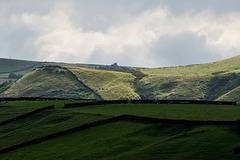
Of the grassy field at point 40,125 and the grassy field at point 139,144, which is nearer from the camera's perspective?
the grassy field at point 139,144

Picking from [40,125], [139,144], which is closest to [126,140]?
[139,144]

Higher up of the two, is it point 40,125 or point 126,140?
point 40,125

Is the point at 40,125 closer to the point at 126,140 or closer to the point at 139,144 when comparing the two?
the point at 126,140

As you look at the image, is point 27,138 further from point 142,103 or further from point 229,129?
point 142,103

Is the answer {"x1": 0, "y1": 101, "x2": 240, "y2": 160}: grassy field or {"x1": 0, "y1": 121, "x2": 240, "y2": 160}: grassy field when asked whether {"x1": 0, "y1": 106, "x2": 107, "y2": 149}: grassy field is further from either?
{"x1": 0, "y1": 121, "x2": 240, "y2": 160}: grassy field

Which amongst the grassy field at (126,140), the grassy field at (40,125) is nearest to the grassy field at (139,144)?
the grassy field at (126,140)

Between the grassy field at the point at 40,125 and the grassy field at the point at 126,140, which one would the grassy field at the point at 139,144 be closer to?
the grassy field at the point at 126,140

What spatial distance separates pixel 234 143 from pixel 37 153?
78.7ft

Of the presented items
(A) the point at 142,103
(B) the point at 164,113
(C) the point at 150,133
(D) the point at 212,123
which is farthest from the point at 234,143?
(A) the point at 142,103

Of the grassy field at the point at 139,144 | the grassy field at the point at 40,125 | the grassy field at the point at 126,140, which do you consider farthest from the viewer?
the grassy field at the point at 40,125

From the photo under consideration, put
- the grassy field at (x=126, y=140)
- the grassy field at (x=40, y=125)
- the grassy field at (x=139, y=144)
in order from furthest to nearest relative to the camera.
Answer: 1. the grassy field at (x=40, y=125)
2. the grassy field at (x=126, y=140)
3. the grassy field at (x=139, y=144)

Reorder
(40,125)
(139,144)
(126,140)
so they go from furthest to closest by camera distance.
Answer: (40,125), (126,140), (139,144)

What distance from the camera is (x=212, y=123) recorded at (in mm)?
47594

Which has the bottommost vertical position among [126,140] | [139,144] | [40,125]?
[139,144]
